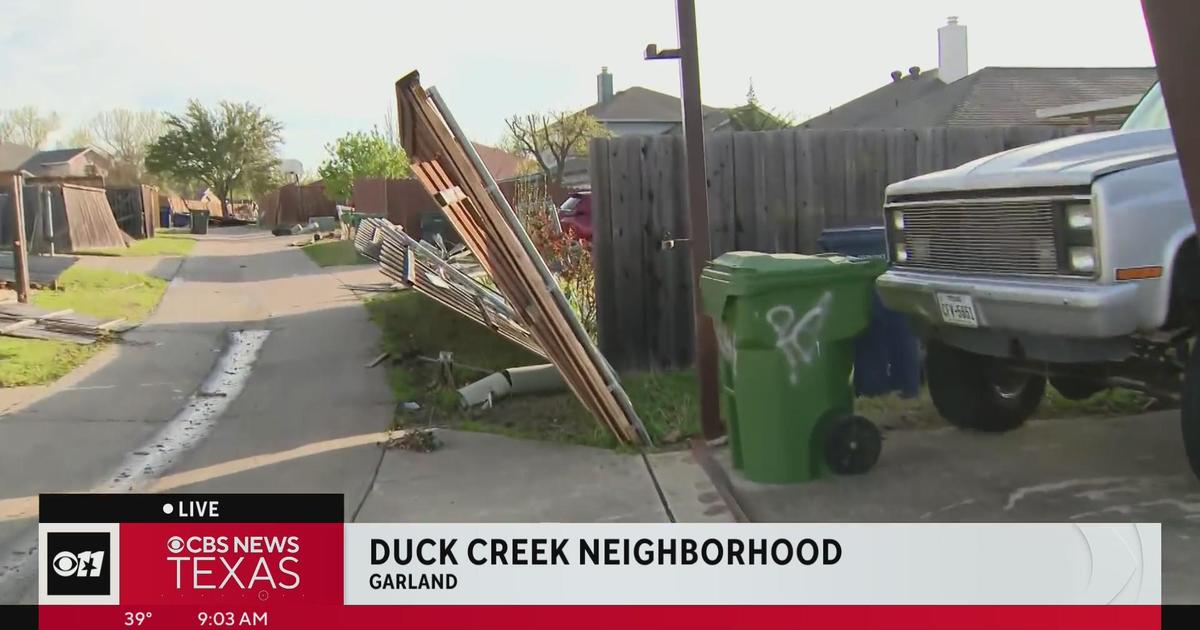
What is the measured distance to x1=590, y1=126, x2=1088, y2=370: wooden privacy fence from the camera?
6.89 metres

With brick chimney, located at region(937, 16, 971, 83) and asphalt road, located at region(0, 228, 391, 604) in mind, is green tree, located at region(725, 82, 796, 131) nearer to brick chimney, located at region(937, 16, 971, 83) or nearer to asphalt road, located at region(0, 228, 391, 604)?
brick chimney, located at region(937, 16, 971, 83)

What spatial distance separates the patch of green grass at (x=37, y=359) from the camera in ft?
23.9

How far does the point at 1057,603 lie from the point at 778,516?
1.27 metres

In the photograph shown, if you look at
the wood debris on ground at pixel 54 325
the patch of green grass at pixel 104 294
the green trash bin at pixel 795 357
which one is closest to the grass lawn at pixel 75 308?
the patch of green grass at pixel 104 294

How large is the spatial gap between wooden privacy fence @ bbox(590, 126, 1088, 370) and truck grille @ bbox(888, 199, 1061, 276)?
2026 millimetres

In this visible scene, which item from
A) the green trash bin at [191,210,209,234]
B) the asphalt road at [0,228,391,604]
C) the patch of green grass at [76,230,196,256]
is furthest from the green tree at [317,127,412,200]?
the asphalt road at [0,228,391,604]

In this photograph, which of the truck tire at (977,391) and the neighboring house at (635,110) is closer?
the truck tire at (977,391)

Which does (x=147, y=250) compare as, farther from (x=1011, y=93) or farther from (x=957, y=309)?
(x=957, y=309)

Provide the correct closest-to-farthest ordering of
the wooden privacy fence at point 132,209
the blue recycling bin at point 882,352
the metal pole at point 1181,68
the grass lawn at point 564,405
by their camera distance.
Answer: the metal pole at point 1181,68
the grass lawn at point 564,405
the blue recycling bin at point 882,352
the wooden privacy fence at point 132,209

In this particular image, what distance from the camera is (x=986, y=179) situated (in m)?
4.30

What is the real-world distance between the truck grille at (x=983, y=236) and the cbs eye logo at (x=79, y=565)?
3.83 metres

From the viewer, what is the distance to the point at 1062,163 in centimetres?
409

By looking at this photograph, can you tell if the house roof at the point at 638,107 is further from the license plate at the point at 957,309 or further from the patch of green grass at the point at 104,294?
the license plate at the point at 957,309

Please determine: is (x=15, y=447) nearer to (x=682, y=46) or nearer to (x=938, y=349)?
(x=682, y=46)
